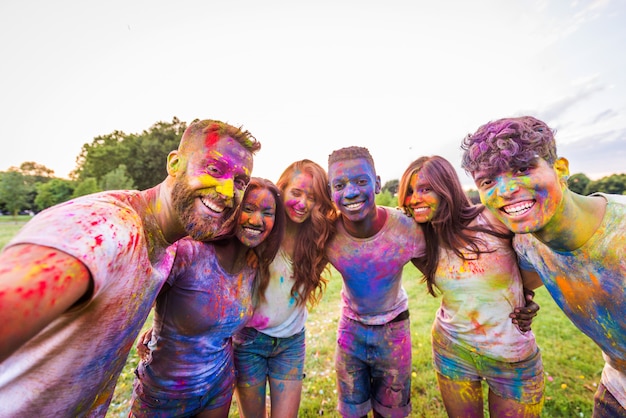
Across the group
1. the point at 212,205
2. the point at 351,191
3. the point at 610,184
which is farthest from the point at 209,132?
the point at 610,184

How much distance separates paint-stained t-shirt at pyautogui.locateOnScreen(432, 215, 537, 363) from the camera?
2330 millimetres

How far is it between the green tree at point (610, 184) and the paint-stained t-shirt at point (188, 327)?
47925 mm

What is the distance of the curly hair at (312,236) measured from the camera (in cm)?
285

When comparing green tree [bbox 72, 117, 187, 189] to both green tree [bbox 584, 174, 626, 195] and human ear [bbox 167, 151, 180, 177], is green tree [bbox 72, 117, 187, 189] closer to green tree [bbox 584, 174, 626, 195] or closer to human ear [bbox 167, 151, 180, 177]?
human ear [bbox 167, 151, 180, 177]

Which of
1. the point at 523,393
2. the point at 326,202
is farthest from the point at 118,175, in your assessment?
the point at 523,393

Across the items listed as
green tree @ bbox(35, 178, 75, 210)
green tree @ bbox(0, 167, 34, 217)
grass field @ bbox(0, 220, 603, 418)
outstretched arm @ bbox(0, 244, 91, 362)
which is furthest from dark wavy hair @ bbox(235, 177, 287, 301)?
green tree @ bbox(0, 167, 34, 217)

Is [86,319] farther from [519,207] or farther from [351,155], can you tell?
[519,207]

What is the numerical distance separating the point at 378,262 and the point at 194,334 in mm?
1807

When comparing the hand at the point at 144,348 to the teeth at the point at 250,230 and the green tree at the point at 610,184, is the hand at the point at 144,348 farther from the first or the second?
the green tree at the point at 610,184

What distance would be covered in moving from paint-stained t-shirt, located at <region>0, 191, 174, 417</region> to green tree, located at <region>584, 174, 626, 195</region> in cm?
4853

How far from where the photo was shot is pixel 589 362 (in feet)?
16.0

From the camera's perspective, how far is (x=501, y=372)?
2342 millimetres

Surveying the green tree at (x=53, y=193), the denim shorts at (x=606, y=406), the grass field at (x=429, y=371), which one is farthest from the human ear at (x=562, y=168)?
the green tree at (x=53, y=193)

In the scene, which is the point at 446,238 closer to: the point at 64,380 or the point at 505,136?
the point at 505,136
